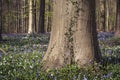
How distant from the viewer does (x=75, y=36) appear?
302 inches

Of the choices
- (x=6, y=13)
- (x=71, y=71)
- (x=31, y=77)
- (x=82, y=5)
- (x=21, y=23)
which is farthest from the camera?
(x=21, y=23)

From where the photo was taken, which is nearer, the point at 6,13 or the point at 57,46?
the point at 57,46

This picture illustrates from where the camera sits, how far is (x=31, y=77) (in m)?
6.66

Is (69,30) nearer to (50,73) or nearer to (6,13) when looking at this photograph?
(50,73)

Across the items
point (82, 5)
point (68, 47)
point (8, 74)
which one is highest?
point (82, 5)

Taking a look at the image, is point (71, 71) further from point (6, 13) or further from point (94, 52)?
point (6, 13)

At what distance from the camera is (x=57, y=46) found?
779cm

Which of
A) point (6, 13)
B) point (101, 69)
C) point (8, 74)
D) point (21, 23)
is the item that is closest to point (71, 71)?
point (101, 69)

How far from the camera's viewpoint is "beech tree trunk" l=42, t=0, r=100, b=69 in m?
7.61

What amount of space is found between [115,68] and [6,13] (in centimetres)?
4923

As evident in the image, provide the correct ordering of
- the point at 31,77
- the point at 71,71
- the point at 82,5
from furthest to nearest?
the point at 82,5
the point at 71,71
the point at 31,77

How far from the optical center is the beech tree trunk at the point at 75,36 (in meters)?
7.61

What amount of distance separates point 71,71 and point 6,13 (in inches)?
1951

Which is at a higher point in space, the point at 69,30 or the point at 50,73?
the point at 69,30
